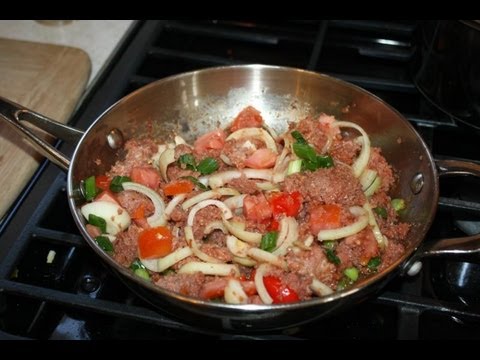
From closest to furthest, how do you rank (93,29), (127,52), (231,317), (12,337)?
(231,317), (12,337), (127,52), (93,29)

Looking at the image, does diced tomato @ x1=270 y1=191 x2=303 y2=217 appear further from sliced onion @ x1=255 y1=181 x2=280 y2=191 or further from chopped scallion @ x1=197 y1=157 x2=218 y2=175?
chopped scallion @ x1=197 y1=157 x2=218 y2=175

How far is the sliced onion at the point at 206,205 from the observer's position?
58.8 inches

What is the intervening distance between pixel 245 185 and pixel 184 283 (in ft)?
1.33

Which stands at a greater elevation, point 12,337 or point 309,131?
point 309,131

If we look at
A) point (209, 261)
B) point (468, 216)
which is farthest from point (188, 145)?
point (468, 216)

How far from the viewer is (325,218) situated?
1473 mm

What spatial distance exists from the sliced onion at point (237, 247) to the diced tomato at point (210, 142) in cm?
42

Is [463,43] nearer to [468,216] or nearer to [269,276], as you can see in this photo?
[468,216]

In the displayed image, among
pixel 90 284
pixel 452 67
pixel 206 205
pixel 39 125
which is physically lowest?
pixel 90 284

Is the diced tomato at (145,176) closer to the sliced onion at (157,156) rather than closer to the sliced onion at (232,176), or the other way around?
the sliced onion at (157,156)

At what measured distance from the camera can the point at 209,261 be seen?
1395mm

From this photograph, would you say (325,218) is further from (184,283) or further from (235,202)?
(184,283)

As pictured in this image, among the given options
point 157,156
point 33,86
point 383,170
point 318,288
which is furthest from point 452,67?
point 33,86

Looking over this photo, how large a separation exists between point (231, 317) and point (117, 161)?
79 cm
